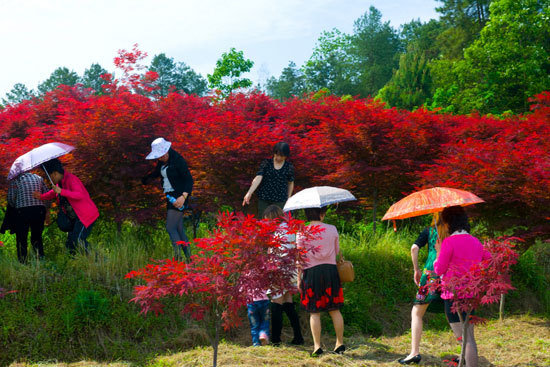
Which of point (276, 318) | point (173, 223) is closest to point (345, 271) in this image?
point (276, 318)

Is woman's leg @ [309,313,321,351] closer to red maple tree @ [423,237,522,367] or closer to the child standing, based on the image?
the child standing

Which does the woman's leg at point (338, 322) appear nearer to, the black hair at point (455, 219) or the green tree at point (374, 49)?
the black hair at point (455, 219)

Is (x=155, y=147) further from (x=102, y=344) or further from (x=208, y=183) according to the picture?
(x=102, y=344)

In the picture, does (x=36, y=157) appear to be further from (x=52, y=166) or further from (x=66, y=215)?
(x=66, y=215)

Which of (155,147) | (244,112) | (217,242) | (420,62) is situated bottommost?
(217,242)

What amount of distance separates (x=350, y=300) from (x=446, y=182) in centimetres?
225

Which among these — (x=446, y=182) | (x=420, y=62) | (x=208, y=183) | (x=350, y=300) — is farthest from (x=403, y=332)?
(x=420, y=62)

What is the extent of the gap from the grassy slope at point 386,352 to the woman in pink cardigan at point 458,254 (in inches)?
31.0

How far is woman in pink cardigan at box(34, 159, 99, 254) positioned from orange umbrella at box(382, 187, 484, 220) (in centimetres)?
399

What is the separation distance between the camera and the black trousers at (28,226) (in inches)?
254

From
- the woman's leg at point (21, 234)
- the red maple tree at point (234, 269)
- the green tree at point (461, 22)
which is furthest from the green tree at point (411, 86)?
the red maple tree at point (234, 269)

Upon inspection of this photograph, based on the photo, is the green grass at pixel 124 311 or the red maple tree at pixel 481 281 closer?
the red maple tree at pixel 481 281

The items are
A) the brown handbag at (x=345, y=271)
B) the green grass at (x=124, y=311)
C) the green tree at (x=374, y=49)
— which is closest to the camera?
the brown handbag at (x=345, y=271)

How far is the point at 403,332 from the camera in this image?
648 centimetres
